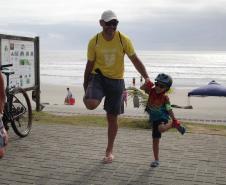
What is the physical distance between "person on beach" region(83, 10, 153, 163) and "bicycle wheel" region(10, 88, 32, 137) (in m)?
1.75

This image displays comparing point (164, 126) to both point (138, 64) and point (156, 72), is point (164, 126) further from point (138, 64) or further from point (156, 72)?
point (156, 72)

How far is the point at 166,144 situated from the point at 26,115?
2.46 m

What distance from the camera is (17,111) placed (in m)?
7.24

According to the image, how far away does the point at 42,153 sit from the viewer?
6156 mm

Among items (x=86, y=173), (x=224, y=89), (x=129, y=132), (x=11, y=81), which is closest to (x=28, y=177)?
(x=86, y=173)

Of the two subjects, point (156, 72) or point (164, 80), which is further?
point (156, 72)

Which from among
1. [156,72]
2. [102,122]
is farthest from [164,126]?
[156,72]

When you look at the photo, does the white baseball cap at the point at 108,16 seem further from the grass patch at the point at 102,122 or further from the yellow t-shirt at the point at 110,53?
the grass patch at the point at 102,122

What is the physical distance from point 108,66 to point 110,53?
0.56 feet

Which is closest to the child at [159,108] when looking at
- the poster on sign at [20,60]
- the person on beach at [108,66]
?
the person on beach at [108,66]

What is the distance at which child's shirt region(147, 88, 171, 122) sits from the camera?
5574 mm

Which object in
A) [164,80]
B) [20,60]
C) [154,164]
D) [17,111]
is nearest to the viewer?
[164,80]

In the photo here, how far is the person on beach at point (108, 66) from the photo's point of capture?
18.3ft

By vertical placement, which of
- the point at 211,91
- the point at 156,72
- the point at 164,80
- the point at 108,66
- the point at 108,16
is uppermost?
the point at 108,16
